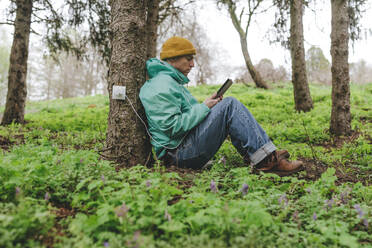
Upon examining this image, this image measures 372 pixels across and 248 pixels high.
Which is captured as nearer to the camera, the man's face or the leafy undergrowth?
the leafy undergrowth

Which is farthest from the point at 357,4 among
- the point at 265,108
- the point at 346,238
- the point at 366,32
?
the point at 346,238

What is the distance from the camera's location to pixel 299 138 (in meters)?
5.32

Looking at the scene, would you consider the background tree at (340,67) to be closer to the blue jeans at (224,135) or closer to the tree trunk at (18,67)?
the blue jeans at (224,135)

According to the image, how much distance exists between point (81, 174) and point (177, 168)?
116 cm

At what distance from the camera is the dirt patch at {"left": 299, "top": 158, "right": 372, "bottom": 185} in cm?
299

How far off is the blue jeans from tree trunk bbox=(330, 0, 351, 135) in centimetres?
334

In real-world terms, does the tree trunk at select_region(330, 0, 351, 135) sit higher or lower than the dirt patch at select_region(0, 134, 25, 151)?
higher

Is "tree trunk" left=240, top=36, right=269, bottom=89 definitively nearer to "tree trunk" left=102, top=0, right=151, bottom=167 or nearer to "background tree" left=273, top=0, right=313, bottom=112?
Answer: "background tree" left=273, top=0, right=313, bottom=112

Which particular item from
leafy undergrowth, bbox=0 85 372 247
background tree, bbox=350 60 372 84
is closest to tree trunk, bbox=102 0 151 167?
leafy undergrowth, bbox=0 85 372 247

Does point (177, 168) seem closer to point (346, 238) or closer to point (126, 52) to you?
point (126, 52)

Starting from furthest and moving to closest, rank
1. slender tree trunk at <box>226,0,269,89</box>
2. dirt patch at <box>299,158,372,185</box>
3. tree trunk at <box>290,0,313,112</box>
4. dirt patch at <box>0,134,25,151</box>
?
slender tree trunk at <box>226,0,269,89</box> → tree trunk at <box>290,0,313,112</box> → dirt patch at <box>0,134,25,151</box> → dirt patch at <box>299,158,372,185</box>

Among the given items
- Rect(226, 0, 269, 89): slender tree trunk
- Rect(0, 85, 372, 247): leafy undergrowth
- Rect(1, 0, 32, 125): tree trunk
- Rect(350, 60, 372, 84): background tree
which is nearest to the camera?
Rect(0, 85, 372, 247): leafy undergrowth

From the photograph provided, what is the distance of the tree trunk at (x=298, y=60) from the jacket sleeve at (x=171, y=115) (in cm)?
597

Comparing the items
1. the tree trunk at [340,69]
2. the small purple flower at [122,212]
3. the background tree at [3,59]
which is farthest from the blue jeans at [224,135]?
the background tree at [3,59]
